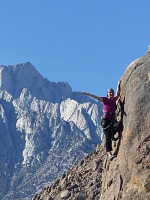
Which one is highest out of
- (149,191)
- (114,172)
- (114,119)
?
(114,119)

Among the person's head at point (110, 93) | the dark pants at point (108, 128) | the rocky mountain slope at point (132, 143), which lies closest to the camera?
the rocky mountain slope at point (132, 143)

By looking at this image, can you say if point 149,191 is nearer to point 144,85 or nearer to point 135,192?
point 135,192

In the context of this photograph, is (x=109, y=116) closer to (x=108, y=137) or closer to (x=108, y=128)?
(x=108, y=128)

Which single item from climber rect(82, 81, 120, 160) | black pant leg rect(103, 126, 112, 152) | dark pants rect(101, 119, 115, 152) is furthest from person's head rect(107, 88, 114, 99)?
black pant leg rect(103, 126, 112, 152)

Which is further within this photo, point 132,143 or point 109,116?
point 109,116

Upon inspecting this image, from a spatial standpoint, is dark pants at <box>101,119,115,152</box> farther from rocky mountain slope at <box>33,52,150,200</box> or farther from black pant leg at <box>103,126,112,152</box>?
rocky mountain slope at <box>33,52,150,200</box>

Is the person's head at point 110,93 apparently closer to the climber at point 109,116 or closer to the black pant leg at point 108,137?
the climber at point 109,116

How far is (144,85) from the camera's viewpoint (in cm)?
1736

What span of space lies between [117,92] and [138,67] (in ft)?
3.93

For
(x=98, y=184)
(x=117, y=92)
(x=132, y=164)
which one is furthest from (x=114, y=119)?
(x=98, y=184)

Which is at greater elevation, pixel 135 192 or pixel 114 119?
pixel 114 119

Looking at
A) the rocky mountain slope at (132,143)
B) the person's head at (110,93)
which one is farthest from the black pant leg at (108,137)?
the person's head at (110,93)

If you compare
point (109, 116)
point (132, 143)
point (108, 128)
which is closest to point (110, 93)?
point (109, 116)

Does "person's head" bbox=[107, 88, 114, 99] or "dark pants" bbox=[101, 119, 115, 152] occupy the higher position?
"person's head" bbox=[107, 88, 114, 99]
